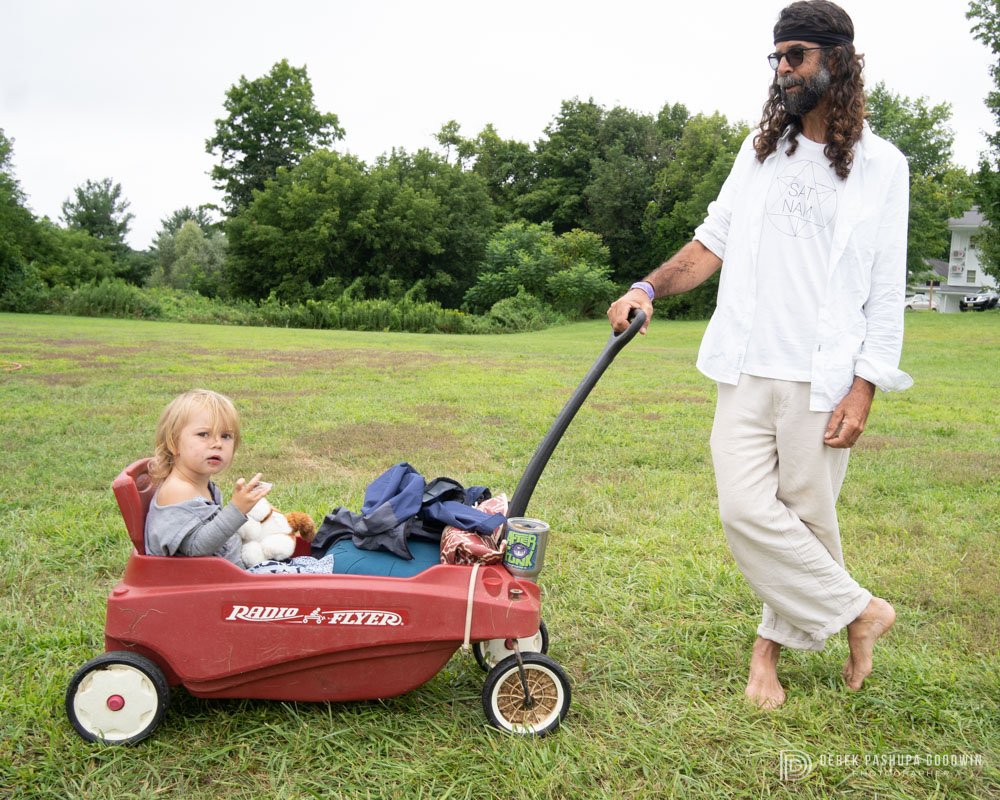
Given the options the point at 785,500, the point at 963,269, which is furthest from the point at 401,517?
the point at 963,269

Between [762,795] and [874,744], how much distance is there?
0.43 metres

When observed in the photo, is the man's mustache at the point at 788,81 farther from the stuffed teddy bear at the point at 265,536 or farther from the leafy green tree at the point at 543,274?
the leafy green tree at the point at 543,274

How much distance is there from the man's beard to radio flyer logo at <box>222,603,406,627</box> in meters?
1.81

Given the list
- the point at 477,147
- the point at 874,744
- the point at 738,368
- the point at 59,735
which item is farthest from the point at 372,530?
the point at 477,147

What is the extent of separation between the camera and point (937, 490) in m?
5.04

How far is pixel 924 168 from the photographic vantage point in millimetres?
43594

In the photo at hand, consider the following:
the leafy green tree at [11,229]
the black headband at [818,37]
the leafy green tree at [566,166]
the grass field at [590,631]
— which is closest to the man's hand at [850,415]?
the grass field at [590,631]

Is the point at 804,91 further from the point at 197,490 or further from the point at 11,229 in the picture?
the point at 11,229

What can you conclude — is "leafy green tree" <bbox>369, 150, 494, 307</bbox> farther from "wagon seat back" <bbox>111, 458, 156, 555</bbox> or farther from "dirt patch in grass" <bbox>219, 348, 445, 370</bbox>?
"wagon seat back" <bbox>111, 458, 156, 555</bbox>

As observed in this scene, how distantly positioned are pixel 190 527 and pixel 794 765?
1744 millimetres

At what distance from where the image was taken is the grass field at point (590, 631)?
217cm

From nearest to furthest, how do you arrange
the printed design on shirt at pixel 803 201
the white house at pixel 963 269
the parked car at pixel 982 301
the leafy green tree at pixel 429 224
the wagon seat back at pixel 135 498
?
1. the wagon seat back at pixel 135 498
2. the printed design on shirt at pixel 803 201
3. the leafy green tree at pixel 429 224
4. the parked car at pixel 982 301
5. the white house at pixel 963 269

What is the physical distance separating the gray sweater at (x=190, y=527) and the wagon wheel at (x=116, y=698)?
301 millimetres

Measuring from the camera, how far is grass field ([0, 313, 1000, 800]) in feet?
7.13
